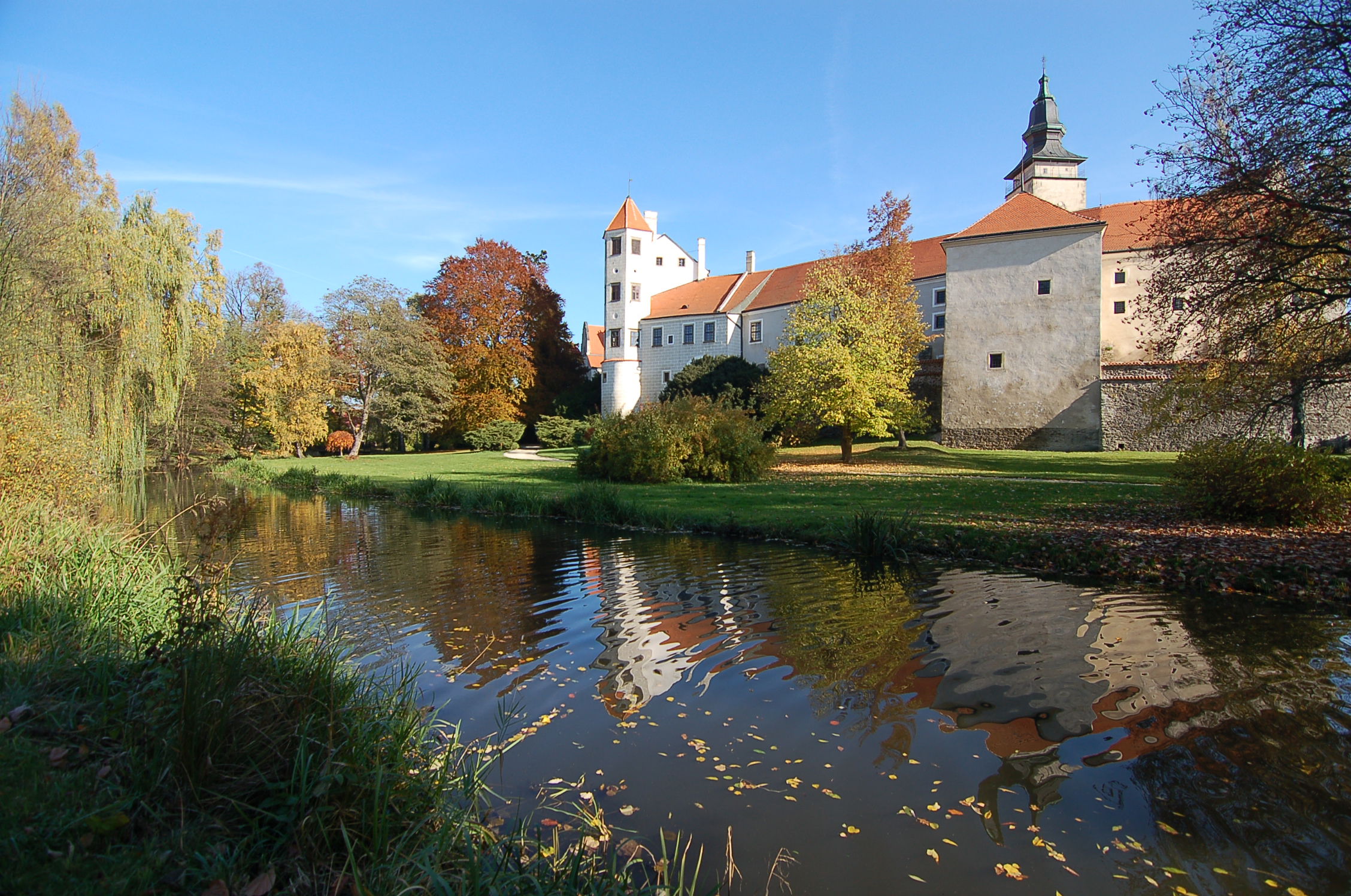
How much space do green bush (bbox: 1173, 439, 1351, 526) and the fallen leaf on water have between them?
13505 millimetres

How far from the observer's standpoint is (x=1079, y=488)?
1659 centimetres

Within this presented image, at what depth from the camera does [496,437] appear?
4272cm

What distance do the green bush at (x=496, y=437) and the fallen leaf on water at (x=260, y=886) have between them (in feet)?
132

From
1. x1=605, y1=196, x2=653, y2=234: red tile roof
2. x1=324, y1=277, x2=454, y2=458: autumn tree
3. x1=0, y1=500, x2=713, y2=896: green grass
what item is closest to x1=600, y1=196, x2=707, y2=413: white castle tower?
x1=605, y1=196, x2=653, y2=234: red tile roof

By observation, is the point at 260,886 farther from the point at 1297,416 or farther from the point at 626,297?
the point at 626,297

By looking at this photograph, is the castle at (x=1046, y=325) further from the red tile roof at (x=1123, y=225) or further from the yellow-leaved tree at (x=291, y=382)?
the yellow-leaved tree at (x=291, y=382)

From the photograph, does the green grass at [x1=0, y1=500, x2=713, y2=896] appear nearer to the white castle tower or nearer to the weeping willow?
the weeping willow

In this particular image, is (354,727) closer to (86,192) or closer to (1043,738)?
(1043,738)

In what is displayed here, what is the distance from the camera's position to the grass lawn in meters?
13.9

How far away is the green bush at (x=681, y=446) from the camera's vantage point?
20797mm

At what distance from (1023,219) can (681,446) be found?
70.7ft

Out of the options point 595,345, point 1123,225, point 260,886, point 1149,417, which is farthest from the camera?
point 595,345

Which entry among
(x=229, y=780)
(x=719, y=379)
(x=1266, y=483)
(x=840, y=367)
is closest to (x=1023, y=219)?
(x=840, y=367)

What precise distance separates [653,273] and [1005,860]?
4999 centimetres
